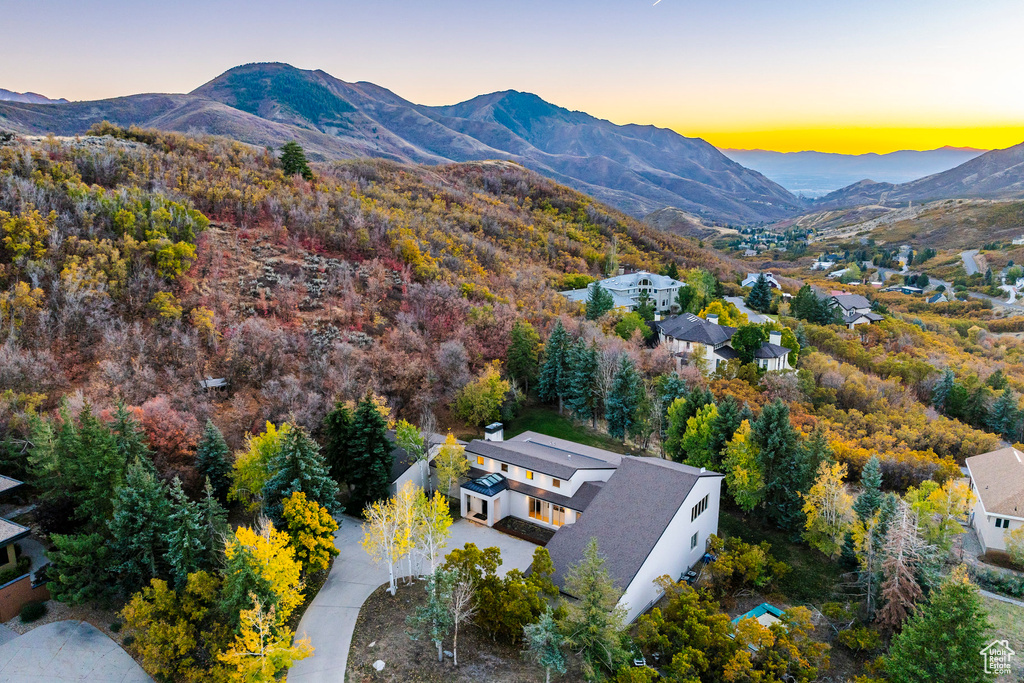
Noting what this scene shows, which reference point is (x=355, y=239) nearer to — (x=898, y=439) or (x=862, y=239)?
(x=898, y=439)

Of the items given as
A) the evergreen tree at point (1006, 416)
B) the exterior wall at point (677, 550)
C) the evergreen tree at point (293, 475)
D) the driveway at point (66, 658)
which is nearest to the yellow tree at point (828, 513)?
the exterior wall at point (677, 550)

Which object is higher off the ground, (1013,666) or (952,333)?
(1013,666)

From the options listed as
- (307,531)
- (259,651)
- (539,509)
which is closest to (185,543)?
(307,531)

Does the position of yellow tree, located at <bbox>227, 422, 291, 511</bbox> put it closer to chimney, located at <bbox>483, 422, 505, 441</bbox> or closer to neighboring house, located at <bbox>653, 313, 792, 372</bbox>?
chimney, located at <bbox>483, 422, 505, 441</bbox>

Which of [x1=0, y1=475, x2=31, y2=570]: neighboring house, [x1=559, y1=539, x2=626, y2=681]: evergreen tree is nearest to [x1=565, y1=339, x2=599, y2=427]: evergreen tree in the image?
[x1=559, y1=539, x2=626, y2=681]: evergreen tree

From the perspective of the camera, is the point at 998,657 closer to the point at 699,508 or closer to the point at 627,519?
the point at 699,508

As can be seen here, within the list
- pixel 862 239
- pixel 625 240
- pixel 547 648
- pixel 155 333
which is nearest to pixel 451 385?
pixel 155 333
